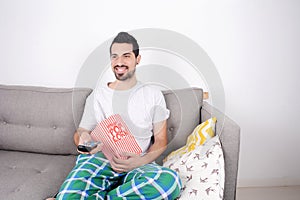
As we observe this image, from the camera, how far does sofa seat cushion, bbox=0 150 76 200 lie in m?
1.25

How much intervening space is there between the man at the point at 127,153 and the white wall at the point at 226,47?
57 centimetres

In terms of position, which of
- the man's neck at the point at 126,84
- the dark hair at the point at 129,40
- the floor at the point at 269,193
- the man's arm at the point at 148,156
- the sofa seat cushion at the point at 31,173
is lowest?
the floor at the point at 269,193

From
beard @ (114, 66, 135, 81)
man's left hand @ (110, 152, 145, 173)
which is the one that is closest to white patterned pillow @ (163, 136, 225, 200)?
man's left hand @ (110, 152, 145, 173)

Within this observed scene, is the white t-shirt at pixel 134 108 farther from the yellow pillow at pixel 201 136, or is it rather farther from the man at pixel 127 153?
the yellow pillow at pixel 201 136

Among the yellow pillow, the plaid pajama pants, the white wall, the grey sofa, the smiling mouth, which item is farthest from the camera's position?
the white wall

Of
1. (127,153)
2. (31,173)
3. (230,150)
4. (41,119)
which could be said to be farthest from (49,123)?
(230,150)

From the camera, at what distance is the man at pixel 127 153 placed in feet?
3.74

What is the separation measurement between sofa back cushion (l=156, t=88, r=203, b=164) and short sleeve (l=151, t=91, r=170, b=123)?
0.36 feet

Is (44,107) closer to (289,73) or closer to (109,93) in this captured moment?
(109,93)

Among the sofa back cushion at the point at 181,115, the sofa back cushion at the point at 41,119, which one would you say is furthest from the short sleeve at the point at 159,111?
the sofa back cushion at the point at 41,119

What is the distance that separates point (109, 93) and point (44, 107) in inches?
19.3

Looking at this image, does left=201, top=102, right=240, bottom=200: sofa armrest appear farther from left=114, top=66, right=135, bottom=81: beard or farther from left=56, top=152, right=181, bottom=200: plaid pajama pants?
left=114, top=66, right=135, bottom=81: beard

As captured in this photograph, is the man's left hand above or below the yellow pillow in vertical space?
below

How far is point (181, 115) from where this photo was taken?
5.14ft
